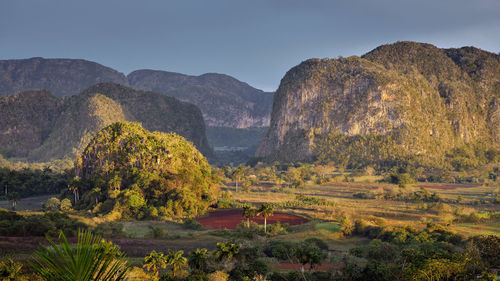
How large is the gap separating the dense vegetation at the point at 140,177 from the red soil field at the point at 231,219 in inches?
142

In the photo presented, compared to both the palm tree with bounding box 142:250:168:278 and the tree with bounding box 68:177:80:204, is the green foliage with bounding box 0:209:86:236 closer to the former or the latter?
the palm tree with bounding box 142:250:168:278

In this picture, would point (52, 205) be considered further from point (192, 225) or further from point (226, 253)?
point (226, 253)

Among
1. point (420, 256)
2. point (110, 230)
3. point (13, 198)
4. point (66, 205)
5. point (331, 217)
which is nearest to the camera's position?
point (420, 256)

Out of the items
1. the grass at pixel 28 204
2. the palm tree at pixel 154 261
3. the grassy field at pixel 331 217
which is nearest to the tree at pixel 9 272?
the palm tree at pixel 154 261

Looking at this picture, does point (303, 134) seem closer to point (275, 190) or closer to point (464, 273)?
point (275, 190)

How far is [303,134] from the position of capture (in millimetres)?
185375

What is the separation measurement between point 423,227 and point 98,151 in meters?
65.2

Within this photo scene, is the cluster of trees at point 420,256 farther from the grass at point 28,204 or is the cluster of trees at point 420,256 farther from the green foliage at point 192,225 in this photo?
the grass at point 28,204

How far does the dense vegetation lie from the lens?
70.2 m

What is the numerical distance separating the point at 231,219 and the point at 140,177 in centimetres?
2087

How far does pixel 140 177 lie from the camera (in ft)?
248

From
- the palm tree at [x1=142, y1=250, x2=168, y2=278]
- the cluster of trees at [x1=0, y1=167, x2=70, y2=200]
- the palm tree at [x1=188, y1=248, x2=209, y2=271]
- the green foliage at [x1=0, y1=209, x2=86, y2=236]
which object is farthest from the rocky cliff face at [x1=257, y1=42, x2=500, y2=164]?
the palm tree at [x1=142, y1=250, x2=168, y2=278]

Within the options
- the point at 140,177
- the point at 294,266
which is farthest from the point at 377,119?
the point at 294,266

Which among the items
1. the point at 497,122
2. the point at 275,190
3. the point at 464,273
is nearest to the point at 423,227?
the point at 464,273
